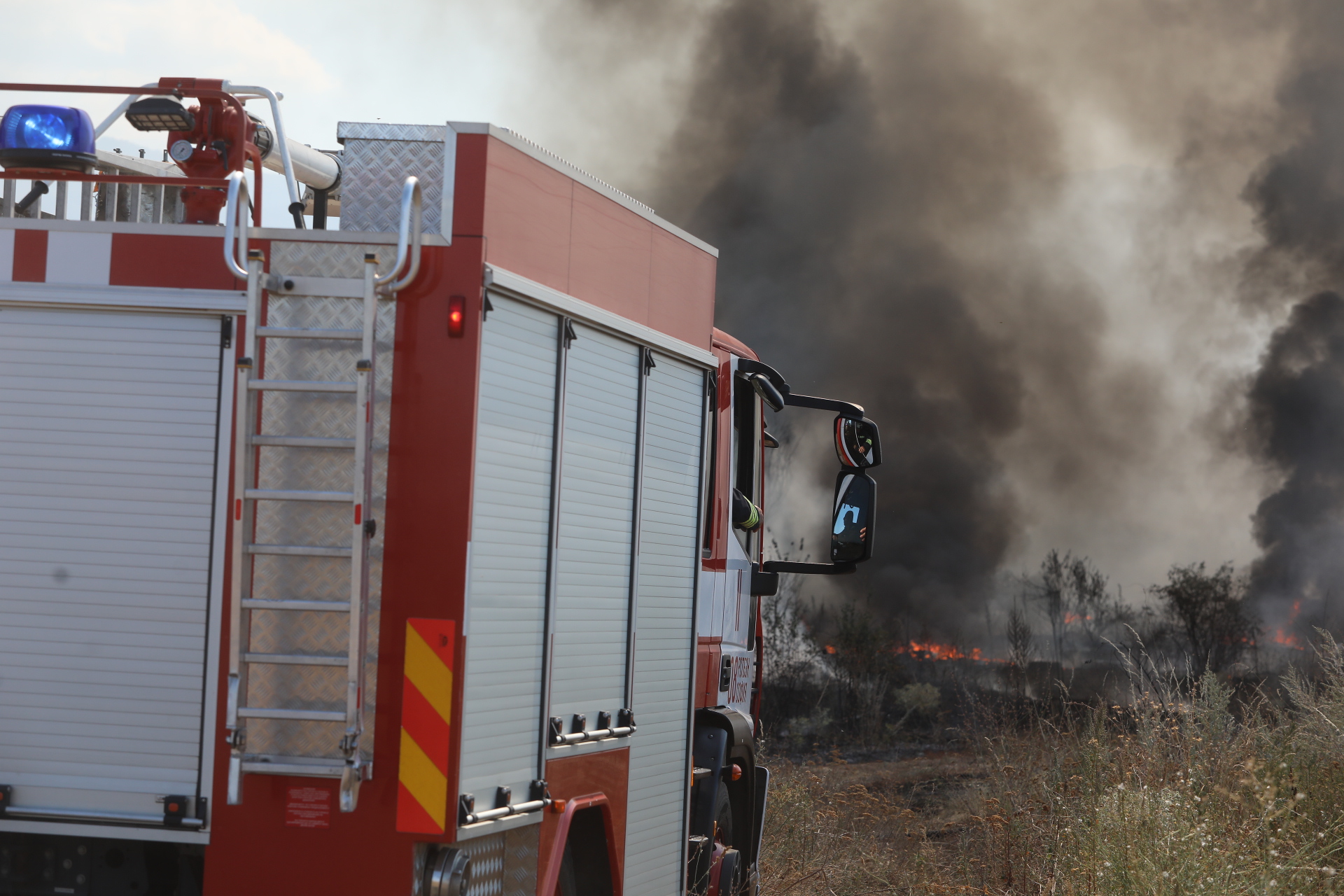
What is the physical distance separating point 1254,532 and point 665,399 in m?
33.4

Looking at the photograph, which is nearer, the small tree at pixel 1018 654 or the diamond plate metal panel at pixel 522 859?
the diamond plate metal panel at pixel 522 859

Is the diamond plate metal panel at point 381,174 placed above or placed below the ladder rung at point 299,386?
above

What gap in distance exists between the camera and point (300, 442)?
10.4ft

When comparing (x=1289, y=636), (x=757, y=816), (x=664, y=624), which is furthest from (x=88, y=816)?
(x=1289, y=636)

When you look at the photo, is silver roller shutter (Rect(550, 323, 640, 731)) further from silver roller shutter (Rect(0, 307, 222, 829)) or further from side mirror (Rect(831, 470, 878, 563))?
side mirror (Rect(831, 470, 878, 563))

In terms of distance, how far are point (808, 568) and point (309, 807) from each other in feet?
11.1

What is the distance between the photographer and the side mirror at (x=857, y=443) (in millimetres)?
5680

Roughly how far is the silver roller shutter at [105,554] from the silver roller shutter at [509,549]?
2.55ft

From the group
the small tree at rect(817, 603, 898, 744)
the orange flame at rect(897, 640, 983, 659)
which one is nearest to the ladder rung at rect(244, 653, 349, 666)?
the small tree at rect(817, 603, 898, 744)

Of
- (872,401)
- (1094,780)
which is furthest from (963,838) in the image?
(872,401)

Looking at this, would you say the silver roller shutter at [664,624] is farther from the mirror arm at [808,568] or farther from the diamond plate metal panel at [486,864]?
the mirror arm at [808,568]

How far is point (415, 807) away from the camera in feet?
10.4

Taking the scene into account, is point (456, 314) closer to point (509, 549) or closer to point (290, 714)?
point (509, 549)

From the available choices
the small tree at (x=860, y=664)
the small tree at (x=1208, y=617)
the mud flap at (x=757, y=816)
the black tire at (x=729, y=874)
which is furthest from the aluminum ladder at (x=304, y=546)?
the small tree at (x=1208, y=617)
